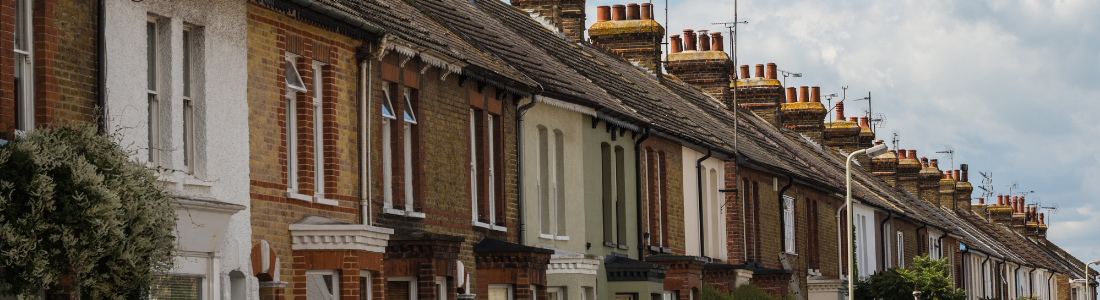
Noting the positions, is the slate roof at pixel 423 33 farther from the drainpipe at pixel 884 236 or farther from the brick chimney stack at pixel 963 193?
the brick chimney stack at pixel 963 193

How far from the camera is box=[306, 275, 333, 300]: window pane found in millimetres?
17312

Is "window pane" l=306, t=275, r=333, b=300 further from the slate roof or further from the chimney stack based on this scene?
the chimney stack

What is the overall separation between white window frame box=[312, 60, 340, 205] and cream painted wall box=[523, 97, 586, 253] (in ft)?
21.1

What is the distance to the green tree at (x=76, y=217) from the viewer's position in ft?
37.2

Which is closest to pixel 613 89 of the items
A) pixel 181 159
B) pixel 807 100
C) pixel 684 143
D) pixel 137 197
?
pixel 684 143

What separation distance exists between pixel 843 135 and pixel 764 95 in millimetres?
13821

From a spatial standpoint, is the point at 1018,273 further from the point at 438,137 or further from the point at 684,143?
the point at 438,137

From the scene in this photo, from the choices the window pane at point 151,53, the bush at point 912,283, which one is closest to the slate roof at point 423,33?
the window pane at point 151,53

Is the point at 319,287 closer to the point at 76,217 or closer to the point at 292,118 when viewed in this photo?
the point at 292,118

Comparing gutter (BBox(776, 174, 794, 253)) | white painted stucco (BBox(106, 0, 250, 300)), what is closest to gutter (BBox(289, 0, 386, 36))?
white painted stucco (BBox(106, 0, 250, 300))

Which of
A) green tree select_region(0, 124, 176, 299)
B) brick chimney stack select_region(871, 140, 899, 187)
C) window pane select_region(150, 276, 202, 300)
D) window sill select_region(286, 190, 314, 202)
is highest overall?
brick chimney stack select_region(871, 140, 899, 187)

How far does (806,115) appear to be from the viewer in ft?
193

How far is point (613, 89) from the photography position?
31.9 meters

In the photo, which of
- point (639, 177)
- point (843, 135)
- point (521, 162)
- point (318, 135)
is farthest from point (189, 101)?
point (843, 135)
